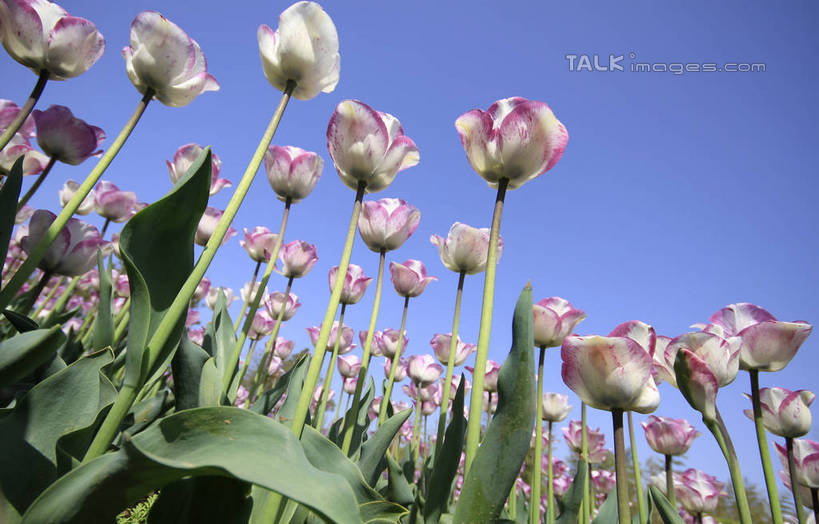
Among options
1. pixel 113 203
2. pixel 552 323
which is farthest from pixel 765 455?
pixel 113 203

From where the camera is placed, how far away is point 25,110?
118 cm

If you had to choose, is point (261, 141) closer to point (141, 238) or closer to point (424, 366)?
point (141, 238)

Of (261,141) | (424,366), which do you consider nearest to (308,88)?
(261,141)

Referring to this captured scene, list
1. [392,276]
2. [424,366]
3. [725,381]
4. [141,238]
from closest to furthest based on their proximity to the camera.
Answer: [141,238]
[725,381]
[392,276]
[424,366]

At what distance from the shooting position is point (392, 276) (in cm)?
219

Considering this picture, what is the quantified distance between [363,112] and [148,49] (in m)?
0.62

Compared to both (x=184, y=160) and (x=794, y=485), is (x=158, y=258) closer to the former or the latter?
(x=184, y=160)

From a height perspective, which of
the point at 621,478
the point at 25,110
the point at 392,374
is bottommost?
the point at 621,478

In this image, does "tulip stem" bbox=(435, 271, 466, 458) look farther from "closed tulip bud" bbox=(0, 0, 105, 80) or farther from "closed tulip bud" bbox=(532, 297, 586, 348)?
"closed tulip bud" bbox=(0, 0, 105, 80)

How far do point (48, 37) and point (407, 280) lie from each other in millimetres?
1626

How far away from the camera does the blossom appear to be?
1079mm

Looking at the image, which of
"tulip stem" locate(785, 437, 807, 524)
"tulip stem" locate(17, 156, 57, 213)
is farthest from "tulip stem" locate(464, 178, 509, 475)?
"tulip stem" locate(17, 156, 57, 213)

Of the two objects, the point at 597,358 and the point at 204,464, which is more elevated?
the point at 597,358

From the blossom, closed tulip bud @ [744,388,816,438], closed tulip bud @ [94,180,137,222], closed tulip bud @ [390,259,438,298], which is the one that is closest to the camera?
the blossom
